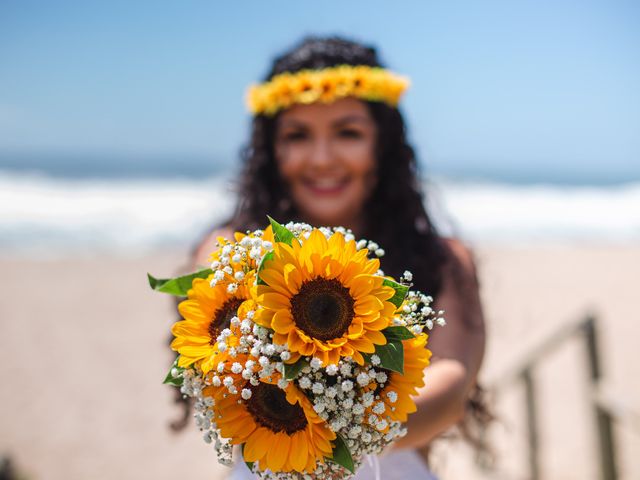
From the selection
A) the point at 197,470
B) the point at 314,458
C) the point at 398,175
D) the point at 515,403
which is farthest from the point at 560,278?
the point at 314,458

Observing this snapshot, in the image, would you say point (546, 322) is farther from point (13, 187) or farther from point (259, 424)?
point (13, 187)

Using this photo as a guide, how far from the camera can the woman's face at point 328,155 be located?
241 cm

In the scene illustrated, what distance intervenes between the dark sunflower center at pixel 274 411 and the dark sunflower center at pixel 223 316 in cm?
13

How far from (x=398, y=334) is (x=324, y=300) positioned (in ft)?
0.53

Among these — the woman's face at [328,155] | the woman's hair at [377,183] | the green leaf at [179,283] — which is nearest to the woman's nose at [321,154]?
the woman's face at [328,155]

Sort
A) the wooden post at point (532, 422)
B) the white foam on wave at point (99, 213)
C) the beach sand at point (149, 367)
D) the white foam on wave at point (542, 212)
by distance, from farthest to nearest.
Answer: the white foam on wave at point (542, 212) → the white foam on wave at point (99, 213) → the beach sand at point (149, 367) → the wooden post at point (532, 422)

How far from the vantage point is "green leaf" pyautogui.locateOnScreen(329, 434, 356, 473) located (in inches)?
48.1

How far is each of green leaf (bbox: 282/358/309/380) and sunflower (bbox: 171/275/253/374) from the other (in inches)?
5.4

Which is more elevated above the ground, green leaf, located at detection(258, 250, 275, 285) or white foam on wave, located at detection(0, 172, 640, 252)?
green leaf, located at detection(258, 250, 275, 285)

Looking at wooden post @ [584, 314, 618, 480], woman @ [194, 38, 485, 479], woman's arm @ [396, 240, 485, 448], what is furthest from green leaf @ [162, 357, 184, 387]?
wooden post @ [584, 314, 618, 480]

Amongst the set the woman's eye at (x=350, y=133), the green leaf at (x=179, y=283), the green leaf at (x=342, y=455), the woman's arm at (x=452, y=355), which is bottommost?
the woman's arm at (x=452, y=355)

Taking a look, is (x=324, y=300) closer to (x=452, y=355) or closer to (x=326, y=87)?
(x=452, y=355)

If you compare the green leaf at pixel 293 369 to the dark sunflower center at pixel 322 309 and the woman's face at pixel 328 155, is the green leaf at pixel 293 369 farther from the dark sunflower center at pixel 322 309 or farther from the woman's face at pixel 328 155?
the woman's face at pixel 328 155

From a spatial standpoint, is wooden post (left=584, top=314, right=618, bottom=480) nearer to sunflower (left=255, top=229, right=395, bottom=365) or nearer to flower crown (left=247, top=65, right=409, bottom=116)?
flower crown (left=247, top=65, right=409, bottom=116)
